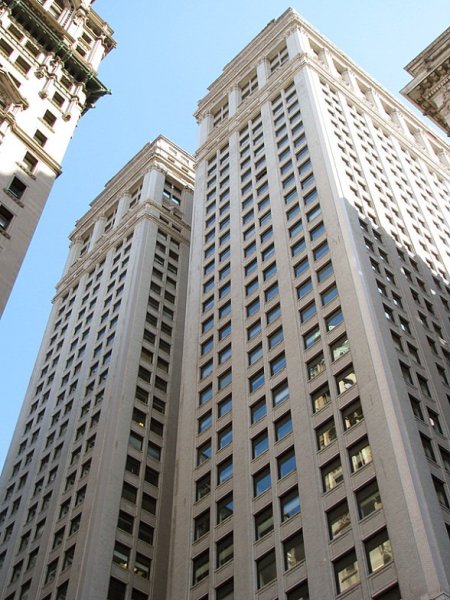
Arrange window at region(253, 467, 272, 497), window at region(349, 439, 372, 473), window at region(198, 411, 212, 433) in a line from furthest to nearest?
window at region(198, 411, 212, 433)
window at region(253, 467, 272, 497)
window at region(349, 439, 372, 473)

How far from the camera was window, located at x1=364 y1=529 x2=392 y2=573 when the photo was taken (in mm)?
33250

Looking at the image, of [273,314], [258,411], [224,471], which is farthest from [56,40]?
[224,471]

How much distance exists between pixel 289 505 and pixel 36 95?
90.0ft

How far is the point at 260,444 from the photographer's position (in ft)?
148

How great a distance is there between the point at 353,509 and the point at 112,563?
19520 mm

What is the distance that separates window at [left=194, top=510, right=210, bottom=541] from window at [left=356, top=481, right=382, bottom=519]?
35.2 feet

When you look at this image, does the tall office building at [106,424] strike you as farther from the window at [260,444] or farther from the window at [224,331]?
the window at [260,444]

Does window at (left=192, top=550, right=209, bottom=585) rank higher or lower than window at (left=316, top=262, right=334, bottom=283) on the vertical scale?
lower

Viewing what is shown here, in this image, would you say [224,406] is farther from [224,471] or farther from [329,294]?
[329,294]

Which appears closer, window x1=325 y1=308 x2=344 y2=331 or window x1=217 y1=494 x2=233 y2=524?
window x1=217 y1=494 x2=233 y2=524

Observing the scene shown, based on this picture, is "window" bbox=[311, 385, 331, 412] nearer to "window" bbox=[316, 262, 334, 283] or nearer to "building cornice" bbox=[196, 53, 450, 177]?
"window" bbox=[316, 262, 334, 283]

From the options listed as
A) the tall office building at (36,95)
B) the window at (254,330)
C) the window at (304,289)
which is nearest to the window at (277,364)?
the window at (254,330)

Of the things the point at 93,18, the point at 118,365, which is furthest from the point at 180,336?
the point at 93,18

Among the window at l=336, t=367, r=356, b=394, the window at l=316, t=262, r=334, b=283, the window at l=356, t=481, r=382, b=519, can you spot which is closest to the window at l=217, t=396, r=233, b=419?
the window at l=336, t=367, r=356, b=394
